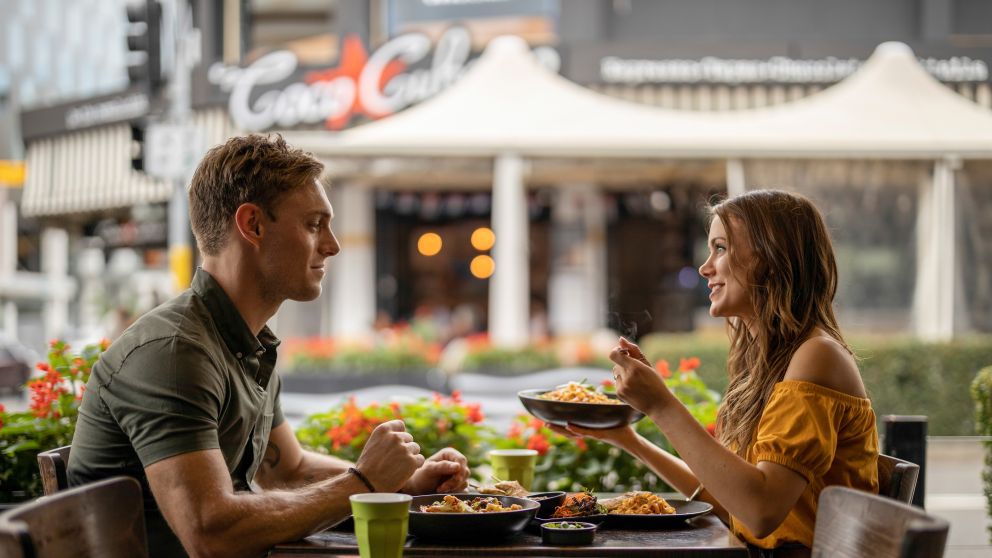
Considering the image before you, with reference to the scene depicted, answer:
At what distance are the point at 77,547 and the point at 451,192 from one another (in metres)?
13.7

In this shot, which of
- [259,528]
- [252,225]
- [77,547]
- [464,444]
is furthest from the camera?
[464,444]

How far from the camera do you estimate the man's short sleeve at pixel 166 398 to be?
88.1 inches

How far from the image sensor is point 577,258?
15352mm

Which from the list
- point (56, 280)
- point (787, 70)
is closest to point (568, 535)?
point (787, 70)

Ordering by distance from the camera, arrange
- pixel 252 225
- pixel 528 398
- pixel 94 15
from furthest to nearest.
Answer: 1. pixel 94 15
2. pixel 528 398
3. pixel 252 225

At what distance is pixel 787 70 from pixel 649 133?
608cm

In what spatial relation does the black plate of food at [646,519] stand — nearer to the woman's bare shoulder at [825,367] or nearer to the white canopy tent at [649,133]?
the woman's bare shoulder at [825,367]

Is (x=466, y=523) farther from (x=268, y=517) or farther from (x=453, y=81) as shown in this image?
(x=453, y=81)

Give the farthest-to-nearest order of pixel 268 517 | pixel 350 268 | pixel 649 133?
pixel 350 268 < pixel 649 133 < pixel 268 517

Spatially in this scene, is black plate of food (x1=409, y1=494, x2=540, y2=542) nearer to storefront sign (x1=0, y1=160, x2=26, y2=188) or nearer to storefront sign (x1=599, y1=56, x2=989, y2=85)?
storefront sign (x1=599, y1=56, x2=989, y2=85)

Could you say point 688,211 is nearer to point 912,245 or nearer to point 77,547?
point 912,245

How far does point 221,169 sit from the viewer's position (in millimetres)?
2586

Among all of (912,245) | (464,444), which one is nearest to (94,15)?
(912,245)

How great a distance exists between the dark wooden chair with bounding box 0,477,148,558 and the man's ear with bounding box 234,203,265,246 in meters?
0.68
